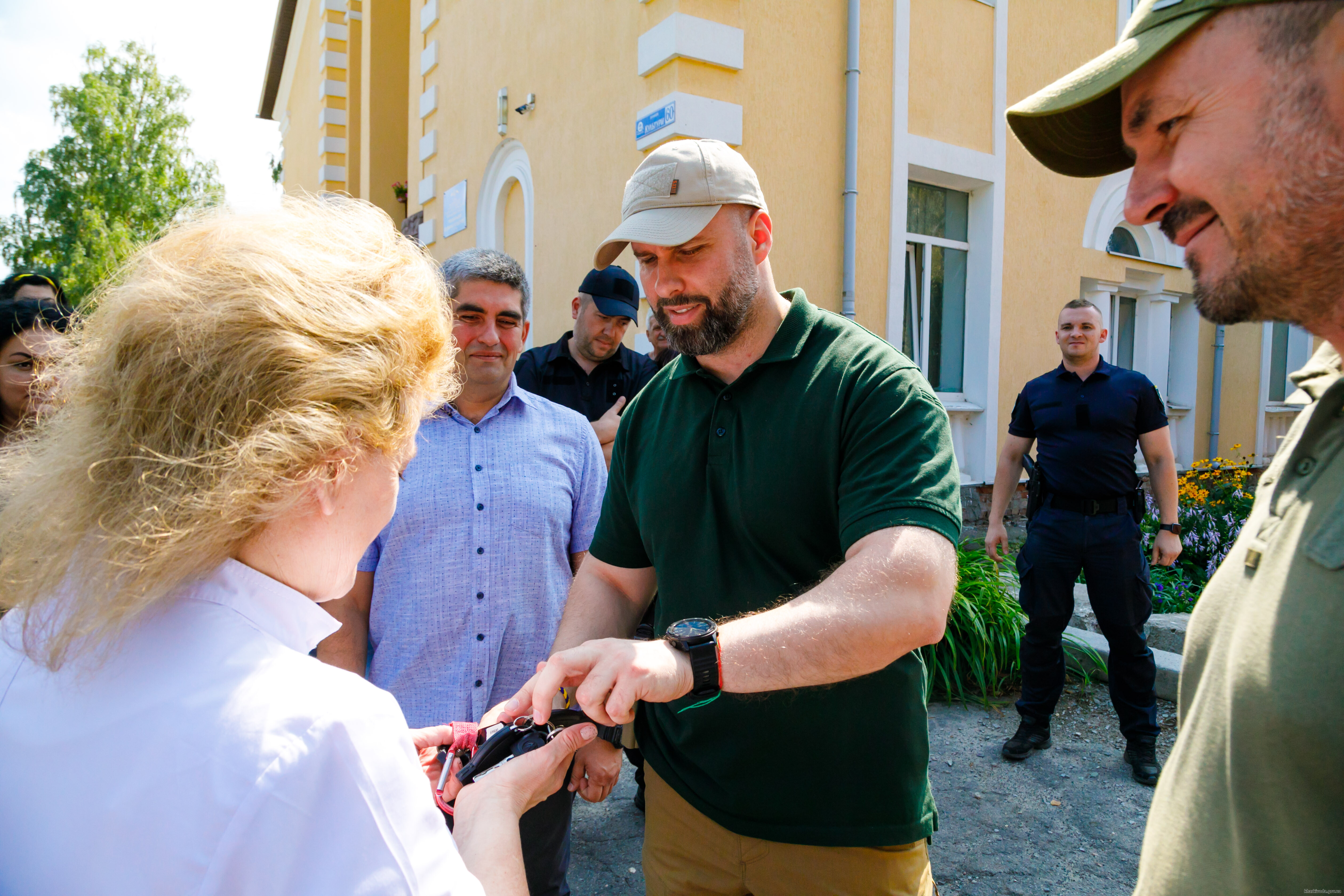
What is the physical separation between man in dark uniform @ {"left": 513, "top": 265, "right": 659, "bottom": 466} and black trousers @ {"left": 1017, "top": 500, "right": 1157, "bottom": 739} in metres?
2.47

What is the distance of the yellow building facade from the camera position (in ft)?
20.9

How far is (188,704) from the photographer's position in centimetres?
83

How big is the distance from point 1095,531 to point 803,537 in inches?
133

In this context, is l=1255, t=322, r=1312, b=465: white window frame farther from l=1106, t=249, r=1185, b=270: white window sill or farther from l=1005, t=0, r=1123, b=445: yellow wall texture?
l=1005, t=0, r=1123, b=445: yellow wall texture

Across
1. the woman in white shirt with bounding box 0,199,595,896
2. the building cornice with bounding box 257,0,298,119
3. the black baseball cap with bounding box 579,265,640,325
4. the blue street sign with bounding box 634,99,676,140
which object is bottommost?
the woman in white shirt with bounding box 0,199,595,896

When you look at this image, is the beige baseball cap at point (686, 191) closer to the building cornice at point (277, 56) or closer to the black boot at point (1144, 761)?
the black boot at point (1144, 761)

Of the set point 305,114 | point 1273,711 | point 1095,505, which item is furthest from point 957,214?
point 305,114

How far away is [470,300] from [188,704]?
2084 millimetres

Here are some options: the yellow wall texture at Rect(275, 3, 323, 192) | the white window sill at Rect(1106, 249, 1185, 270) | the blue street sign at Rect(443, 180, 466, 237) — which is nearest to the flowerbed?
the white window sill at Rect(1106, 249, 1185, 270)

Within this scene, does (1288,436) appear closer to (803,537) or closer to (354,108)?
(803,537)

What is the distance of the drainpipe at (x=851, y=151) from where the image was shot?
6668mm

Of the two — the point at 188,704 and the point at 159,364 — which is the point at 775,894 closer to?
the point at 188,704

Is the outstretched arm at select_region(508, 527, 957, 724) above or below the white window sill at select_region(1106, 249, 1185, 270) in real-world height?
below

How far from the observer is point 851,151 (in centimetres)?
671
